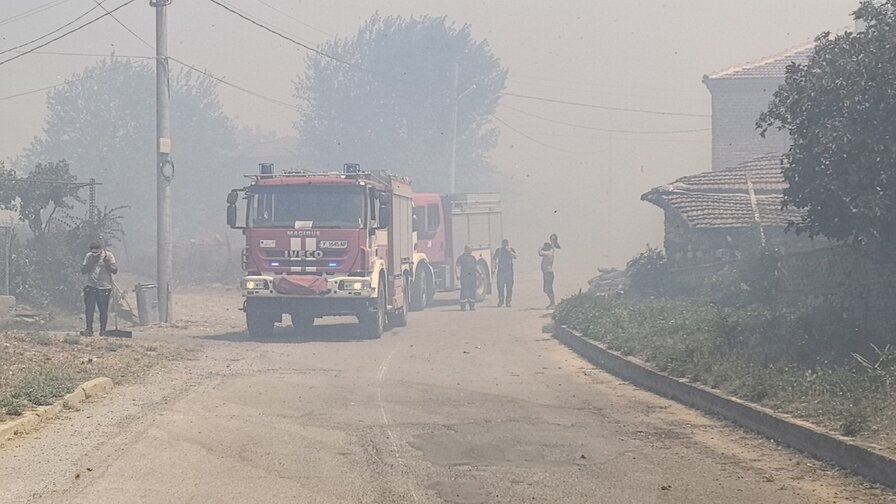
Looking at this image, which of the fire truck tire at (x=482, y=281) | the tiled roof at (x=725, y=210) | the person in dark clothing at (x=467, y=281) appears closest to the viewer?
the tiled roof at (x=725, y=210)

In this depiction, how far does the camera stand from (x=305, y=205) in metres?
19.5

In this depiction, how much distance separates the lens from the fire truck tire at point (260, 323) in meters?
20.0

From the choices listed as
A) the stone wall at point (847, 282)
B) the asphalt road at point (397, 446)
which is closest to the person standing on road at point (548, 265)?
the stone wall at point (847, 282)

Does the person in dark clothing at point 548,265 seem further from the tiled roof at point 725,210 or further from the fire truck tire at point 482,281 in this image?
the tiled roof at point 725,210

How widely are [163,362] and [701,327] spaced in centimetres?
758

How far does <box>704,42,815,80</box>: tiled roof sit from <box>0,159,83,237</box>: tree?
71.7ft

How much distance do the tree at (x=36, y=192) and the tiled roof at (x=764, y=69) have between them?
2185 centimetres

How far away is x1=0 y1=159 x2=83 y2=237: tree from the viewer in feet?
81.1

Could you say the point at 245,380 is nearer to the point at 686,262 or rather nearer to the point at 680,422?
the point at 680,422

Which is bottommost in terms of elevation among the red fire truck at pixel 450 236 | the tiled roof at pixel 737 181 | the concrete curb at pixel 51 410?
the concrete curb at pixel 51 410

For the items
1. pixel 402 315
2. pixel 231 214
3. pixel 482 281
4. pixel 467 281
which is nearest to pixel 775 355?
pixel 231 214

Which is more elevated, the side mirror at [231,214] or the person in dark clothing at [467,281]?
the side mirror at [231,214]

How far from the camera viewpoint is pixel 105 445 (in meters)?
8.65

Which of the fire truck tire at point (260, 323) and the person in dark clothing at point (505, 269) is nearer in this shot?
the fire truck tire at point (260, 323)
